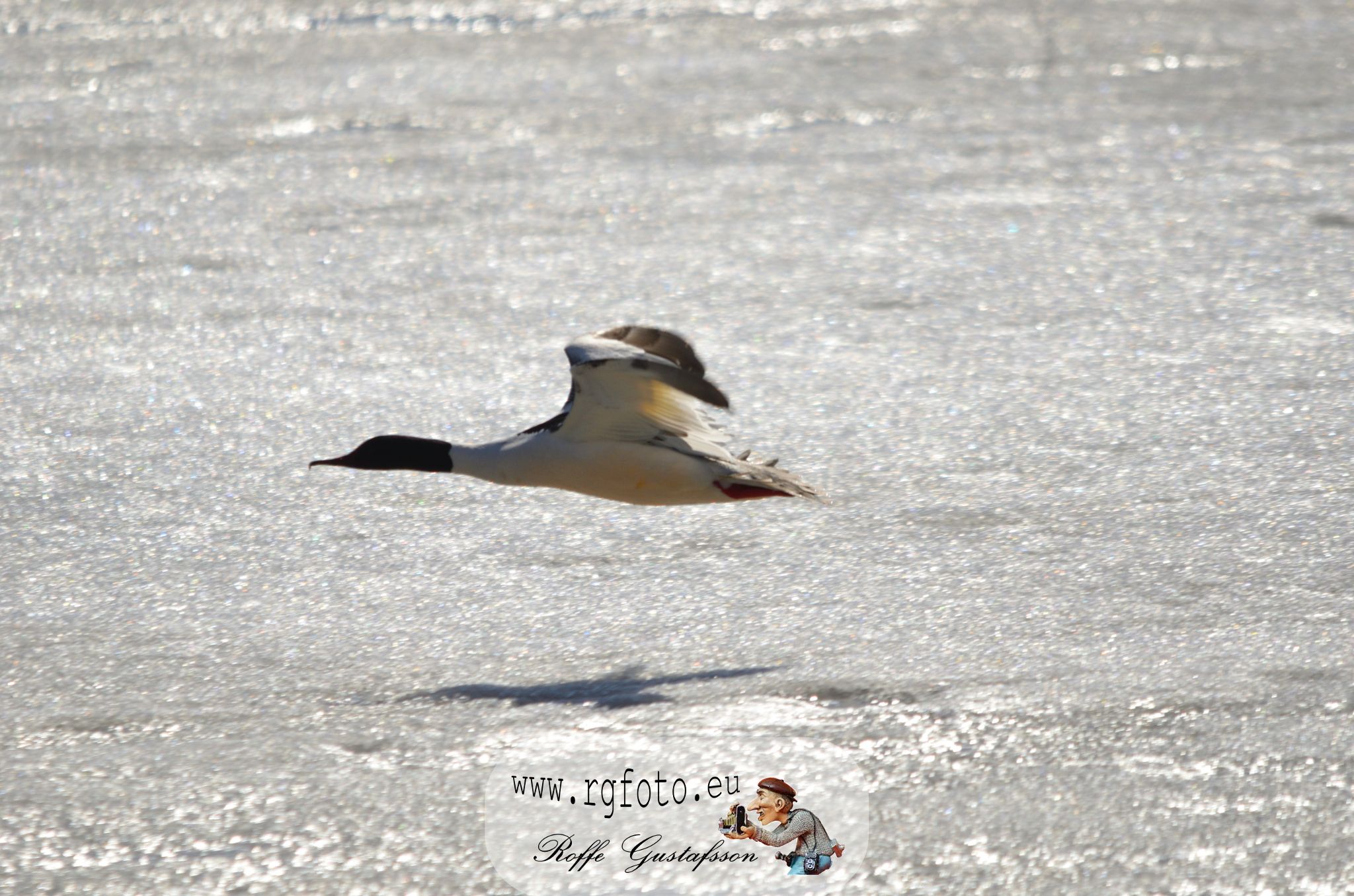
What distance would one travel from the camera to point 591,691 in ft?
11.4

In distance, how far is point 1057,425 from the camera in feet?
15.8

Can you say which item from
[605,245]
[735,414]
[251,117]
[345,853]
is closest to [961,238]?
[605,245]

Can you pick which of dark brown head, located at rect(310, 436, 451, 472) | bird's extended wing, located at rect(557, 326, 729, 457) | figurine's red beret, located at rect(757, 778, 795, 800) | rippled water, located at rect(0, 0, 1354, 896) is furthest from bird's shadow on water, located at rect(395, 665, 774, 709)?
dark brown head, located at rect(310, 436, 451, 472)

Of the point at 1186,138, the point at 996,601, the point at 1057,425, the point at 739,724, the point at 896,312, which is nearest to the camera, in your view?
the point at 739,724

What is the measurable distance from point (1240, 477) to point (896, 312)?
1.54 meters

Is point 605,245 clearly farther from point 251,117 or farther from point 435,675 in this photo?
point 435,675

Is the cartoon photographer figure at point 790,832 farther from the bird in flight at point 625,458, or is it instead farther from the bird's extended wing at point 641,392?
the bird in flight at point 625,458
